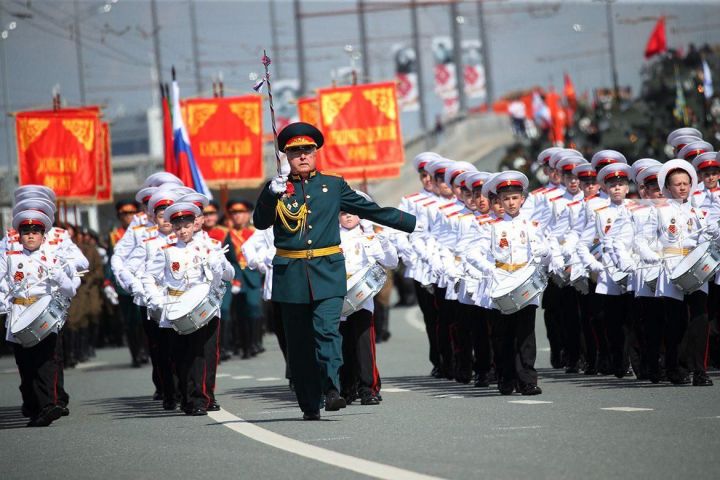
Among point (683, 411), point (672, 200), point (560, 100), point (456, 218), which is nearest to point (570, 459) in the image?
point (683, 411)

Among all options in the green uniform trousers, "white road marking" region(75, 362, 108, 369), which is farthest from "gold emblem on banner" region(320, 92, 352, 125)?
the green uniform trousers

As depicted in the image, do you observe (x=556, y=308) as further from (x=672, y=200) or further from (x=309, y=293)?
(x=309, y=293)

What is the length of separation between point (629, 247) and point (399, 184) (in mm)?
46601

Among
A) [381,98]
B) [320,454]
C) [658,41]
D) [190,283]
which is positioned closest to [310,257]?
[190,283]

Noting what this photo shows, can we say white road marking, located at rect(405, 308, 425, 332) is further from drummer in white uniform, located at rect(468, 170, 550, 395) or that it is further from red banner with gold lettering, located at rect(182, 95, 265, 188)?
drummer in white uniform, located at rect(468, 170, 550, 395)

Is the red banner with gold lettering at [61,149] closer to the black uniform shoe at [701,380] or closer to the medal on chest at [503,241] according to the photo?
the medal on chest at [503,241]

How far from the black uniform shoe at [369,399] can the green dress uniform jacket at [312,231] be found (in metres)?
1.86

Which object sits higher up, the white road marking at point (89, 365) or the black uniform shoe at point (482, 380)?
the white road marking at point (89, 365)

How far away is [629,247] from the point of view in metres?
15.0

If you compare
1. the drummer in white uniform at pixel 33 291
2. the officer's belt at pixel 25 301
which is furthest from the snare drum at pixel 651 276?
the officer's belt at pixel 25 301

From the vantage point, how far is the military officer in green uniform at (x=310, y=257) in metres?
12.4

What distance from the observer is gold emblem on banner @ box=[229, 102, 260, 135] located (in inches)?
1288

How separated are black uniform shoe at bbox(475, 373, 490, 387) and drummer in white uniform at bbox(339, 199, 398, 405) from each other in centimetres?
143

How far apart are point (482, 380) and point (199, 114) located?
1795 centimetres
